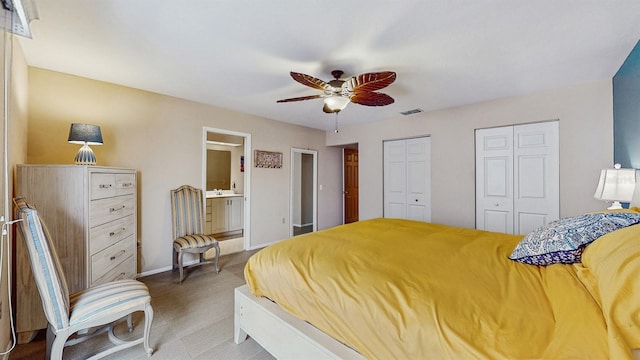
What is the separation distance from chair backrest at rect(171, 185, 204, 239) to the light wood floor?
0.61 m

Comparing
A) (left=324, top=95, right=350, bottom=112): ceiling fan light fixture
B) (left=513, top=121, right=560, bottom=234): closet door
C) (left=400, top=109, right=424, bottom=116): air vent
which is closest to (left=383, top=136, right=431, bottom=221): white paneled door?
(left=400, top=109, right=424, bottom=116): air vent

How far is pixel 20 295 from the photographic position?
6.36ft

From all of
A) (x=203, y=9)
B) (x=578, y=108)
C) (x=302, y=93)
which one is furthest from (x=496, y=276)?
(x=578, y=108)

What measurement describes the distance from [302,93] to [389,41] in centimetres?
145

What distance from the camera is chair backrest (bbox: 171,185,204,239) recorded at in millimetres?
3387

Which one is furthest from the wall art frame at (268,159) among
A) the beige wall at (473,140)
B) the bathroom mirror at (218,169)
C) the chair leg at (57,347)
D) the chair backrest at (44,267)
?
the chair leg at (57,347)

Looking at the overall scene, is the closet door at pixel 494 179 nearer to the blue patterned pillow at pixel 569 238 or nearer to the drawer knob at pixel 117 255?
the blue patterned pillow at pixel 569 238

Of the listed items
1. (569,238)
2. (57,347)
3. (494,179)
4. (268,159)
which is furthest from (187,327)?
(494,179)

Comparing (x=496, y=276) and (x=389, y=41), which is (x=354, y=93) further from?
(x=496, y=276)

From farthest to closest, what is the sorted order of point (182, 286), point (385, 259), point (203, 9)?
point (182, 286)
point (203, 9)
point (385, 259)

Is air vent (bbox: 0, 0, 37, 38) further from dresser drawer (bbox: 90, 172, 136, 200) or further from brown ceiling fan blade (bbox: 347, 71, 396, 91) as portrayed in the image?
brown ceiling fan blade (bbox: 347, 71, 396, 91)

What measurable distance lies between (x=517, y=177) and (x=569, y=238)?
2503 millimetres

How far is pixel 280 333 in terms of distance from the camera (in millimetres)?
1554

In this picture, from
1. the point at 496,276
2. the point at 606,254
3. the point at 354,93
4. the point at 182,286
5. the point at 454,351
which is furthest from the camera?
the point at 182,286
